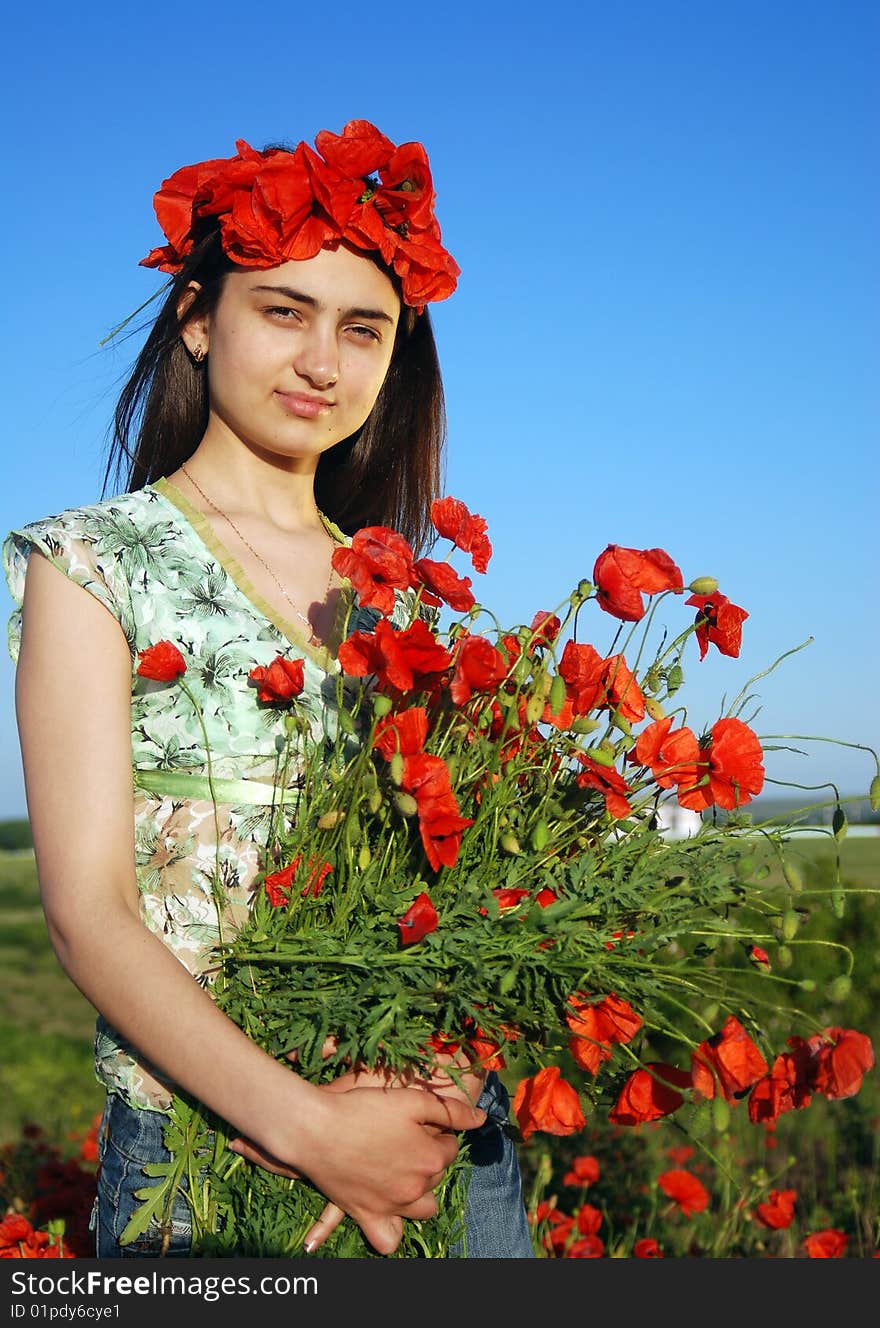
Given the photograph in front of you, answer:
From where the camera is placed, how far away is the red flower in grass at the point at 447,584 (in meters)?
1.54

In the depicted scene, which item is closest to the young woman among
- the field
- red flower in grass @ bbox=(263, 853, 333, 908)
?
red flower in grass @ bbox=(263, 853, 333, 908)

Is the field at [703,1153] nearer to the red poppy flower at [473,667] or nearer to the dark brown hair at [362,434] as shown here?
the red poppy flower at [473,667]

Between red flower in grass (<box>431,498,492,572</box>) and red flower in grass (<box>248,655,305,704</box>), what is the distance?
0.28 m

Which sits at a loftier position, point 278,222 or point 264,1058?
point 278,222

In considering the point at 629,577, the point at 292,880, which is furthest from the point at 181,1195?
the point at 629,577

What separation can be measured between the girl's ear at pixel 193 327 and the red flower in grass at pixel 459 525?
65 centimetres

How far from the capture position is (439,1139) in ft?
5.08

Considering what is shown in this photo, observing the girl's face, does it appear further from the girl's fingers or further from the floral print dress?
the girl's fingers

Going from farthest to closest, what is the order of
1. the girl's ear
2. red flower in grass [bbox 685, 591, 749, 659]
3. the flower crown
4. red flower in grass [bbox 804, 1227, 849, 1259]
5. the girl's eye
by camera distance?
1. red flower in grass [bbox 804, 1227, 849, 1259]
2. the girl's ear
3. the girl's eye
4. the flower crown
5. red flower in grass [bbox 685, 591, 749, 659]

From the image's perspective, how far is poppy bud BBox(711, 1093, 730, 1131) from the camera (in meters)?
1.46

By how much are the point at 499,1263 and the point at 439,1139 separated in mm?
214

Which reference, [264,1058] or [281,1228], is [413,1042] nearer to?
[264,1058]

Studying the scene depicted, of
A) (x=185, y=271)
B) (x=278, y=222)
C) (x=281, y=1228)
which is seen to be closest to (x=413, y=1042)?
(x=281, y=1228)

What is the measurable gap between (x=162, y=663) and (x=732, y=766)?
0.78 m
